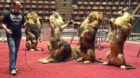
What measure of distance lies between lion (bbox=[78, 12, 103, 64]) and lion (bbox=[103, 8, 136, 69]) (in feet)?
1.46

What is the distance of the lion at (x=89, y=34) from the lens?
4266 mm

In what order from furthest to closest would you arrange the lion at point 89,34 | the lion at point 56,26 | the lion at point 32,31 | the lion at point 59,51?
the lion at point 32,31, the lion at point 56,26, the lion at point 59,51, the lion at point 89,34

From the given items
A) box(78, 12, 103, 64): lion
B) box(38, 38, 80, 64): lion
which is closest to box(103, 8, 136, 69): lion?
box(78, 12, 103, 64): lion

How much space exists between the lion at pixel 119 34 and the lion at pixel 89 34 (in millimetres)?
446

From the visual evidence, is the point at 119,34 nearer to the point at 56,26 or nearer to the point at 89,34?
the point at 89,34

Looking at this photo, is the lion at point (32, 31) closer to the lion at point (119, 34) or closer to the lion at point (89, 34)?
the lion at point (89, 34)

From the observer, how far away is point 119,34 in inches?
152

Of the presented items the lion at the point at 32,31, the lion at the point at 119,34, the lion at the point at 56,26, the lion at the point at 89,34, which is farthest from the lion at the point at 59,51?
the lion at the point at 32,31

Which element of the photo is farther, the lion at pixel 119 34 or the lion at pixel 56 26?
the lion at pixel 56 26

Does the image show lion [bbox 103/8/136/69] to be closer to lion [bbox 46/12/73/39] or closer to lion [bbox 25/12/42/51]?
lion [bbox 46/12/73/39]

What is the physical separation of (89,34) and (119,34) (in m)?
0.67

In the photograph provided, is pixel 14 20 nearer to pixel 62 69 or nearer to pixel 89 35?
pixel 62 69

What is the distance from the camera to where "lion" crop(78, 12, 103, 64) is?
427cm

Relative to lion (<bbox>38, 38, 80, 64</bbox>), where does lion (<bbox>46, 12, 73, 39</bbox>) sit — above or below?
above
